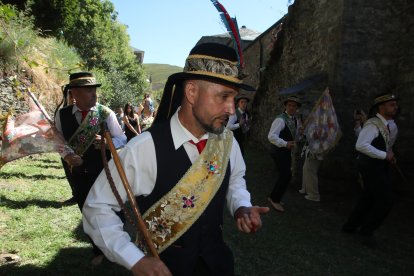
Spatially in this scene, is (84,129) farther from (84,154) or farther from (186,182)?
(186,182)

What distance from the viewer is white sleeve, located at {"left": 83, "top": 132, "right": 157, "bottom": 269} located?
1.65m

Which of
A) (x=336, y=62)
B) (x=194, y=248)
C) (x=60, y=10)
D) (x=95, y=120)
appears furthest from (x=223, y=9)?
(x=60, y=10)

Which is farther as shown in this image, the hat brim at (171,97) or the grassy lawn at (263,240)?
the grassy lawn at (263,240)

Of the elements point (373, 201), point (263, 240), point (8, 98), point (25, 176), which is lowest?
point (25, 176)

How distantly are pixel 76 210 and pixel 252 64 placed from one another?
1780 cm

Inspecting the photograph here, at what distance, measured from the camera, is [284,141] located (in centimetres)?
630

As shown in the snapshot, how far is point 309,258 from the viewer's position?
4.59 m

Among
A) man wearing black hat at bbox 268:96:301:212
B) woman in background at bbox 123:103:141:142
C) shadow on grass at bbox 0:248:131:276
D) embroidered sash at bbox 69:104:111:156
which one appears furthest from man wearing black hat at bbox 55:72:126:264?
woman in background at bbox 123:103:141:142

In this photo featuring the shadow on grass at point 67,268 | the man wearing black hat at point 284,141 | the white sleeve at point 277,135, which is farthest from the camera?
the man wearing black hat at point 284,141

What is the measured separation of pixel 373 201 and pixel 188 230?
13.8 ft

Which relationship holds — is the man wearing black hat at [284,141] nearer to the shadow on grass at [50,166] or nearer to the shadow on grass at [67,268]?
the shadow on grass at [67,268]

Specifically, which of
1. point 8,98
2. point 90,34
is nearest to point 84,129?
point 8,98

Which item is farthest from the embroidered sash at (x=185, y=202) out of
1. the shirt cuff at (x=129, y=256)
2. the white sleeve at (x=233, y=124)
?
the white sleeve at (x=233, y=124)

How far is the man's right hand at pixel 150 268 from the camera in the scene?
157cm
